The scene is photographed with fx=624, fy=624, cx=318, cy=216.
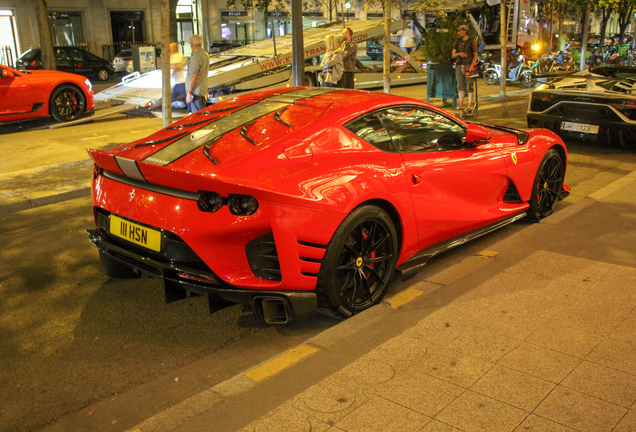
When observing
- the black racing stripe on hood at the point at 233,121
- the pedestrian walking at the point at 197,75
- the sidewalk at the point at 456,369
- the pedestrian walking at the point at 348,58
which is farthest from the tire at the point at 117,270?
the pedestrian walking at the point at 348,58

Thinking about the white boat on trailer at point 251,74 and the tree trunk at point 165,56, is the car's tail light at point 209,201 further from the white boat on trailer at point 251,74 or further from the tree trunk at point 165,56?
the white boat on trailer at point 251,74

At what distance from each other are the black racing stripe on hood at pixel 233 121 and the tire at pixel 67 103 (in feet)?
32.2

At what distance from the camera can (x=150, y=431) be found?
2803mm

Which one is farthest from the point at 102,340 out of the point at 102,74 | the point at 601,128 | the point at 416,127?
the point at 102,74

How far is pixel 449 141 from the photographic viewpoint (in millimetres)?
4797

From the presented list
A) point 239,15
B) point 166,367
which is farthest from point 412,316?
point 239,15

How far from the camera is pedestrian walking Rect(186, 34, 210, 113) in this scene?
1032cm

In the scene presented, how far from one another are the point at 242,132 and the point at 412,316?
1606 mm

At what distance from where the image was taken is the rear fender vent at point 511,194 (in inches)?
217

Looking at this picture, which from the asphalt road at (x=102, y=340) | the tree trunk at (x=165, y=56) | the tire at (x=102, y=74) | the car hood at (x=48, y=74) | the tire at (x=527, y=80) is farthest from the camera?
the tire at (x=102, y=74)

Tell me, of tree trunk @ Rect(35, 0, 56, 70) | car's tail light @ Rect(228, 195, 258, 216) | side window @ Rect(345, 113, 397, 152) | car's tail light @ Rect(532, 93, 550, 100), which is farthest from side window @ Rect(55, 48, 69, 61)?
car's tail light @ Rect(228, 195, 258, 216)

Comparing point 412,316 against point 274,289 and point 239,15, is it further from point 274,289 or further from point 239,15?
point 239,15

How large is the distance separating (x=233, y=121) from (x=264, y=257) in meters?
1.19

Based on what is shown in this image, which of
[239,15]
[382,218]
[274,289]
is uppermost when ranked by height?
[239,15]
